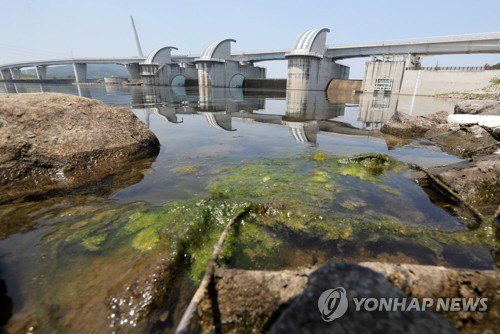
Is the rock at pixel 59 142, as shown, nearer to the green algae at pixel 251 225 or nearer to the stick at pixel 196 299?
the green algae at pixel 251 225

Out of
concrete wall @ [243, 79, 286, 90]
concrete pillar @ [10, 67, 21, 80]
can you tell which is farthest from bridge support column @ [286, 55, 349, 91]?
concrete pillar @ [10, 67, 21, 80]

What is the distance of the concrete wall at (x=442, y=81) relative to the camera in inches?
1479

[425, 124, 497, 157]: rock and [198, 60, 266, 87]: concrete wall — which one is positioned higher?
[198, 60, 266, 87]: concrete wall

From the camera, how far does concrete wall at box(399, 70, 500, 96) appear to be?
37566mm

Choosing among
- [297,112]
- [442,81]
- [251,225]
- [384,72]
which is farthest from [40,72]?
[442,81]

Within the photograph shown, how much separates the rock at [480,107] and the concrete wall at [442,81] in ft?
126

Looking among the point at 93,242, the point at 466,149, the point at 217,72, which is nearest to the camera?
the point at 93,242

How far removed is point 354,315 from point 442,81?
55114 millimetres

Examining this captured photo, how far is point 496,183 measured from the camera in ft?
13.4

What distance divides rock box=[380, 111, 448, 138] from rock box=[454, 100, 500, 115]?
125cm

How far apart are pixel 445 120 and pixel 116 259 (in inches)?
563

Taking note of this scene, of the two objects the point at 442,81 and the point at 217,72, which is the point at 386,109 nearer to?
the point at 442,81

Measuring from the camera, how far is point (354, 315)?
150 centimetres

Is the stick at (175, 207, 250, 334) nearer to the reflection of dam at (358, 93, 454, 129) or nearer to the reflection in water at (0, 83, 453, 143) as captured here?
the reflection in water at (0, 83, 453, 143)
